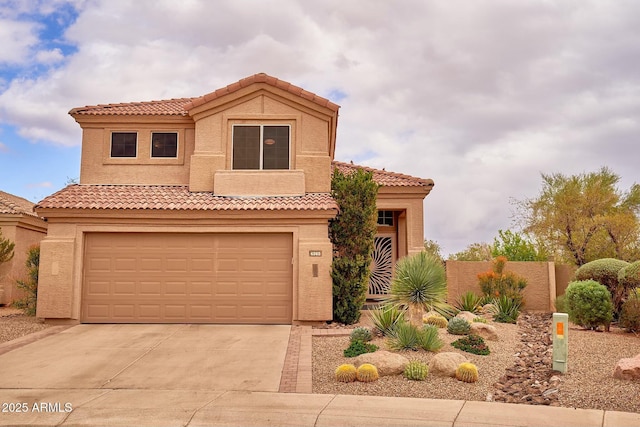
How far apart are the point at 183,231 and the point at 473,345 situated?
807cm

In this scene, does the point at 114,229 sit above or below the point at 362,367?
above

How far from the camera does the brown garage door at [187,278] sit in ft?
50.3

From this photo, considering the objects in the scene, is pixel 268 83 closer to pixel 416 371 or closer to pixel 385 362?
pixel 385 362

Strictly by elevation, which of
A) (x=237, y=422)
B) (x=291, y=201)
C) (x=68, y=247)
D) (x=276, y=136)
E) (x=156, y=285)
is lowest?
(x=237, y=422)

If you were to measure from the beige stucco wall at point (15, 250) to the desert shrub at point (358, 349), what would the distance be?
580 inches

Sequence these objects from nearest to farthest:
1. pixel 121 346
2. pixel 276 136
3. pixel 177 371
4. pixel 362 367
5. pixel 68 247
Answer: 1. pixel 362 367
2. pixel 177 371
3. pixel 121 346
4. pixel 68 247
5. pixel 276 136

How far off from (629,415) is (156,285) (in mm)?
11540

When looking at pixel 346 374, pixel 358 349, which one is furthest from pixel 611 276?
pixel 346 374

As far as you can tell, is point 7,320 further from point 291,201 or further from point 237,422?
point 237,422

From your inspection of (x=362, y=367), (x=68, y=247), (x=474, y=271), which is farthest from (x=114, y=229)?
(x=474, y=271)

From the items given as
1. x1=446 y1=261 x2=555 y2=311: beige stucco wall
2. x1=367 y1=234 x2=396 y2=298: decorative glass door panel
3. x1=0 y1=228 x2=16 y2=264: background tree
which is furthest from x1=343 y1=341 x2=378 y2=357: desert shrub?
x1=0 y1=228 x2=16 y2=264: background tree

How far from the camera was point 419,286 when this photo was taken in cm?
1220

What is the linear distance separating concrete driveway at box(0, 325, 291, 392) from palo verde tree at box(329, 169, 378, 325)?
68.5 inches

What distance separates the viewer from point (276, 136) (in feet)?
56.2
